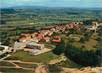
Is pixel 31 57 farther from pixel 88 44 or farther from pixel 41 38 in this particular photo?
pixel 88 44

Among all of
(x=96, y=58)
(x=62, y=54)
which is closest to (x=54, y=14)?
(x=62, y=54)

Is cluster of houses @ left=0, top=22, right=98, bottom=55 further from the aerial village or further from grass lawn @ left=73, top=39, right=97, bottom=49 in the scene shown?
grass lawn @ left=73, top=39, right=97, bottom=49

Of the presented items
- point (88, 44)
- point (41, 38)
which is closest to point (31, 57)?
point (41, 38)

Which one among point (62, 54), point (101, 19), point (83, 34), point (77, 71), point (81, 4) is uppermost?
point (81, 4)

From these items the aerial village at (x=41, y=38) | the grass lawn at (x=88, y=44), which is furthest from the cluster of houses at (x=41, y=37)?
the grass lawn at (x=88, y=44)

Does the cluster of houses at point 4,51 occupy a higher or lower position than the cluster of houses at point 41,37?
lower

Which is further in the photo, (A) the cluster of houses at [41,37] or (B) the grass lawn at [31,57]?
(A) the cluster of houses at [41,37]

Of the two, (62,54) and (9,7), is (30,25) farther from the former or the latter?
(62,54)

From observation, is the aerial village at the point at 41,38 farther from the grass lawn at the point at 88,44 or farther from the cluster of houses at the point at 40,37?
the grass lawn at the point at 88,44
